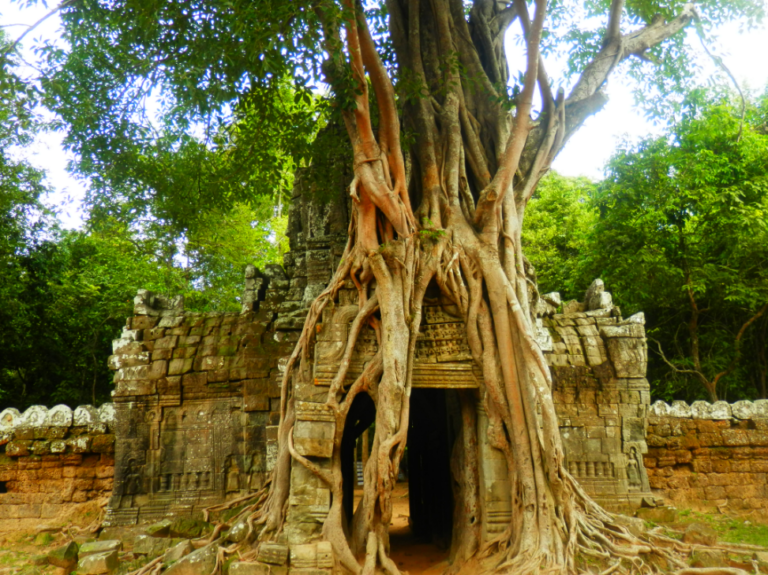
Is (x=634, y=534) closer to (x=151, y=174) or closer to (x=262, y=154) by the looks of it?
(x=262, y=154)

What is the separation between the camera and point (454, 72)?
618 cm

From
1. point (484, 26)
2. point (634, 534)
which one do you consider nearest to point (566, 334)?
point (634, 534)

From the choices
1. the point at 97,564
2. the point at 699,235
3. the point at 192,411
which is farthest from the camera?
the point at 699,235

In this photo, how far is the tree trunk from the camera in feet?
15.9

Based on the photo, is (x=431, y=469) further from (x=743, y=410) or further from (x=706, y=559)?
(x=743, y=410)

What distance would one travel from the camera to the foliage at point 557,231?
45.1 ft

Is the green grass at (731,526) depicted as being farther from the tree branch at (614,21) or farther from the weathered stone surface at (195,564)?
the tree branch at (614,21)

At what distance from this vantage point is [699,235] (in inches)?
427

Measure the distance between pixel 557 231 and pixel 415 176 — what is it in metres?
9.38

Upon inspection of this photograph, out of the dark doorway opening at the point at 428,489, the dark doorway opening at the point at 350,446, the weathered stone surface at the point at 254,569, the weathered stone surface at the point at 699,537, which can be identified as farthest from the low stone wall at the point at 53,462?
the weathered stone surface at the point at 699,537

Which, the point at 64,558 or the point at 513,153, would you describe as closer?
the point at 64,558

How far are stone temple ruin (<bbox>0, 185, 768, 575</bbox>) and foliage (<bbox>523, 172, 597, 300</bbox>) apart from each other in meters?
5.82

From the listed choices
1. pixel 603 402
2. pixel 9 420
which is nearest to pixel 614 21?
pixel 603 402

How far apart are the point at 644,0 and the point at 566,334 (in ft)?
12.4
